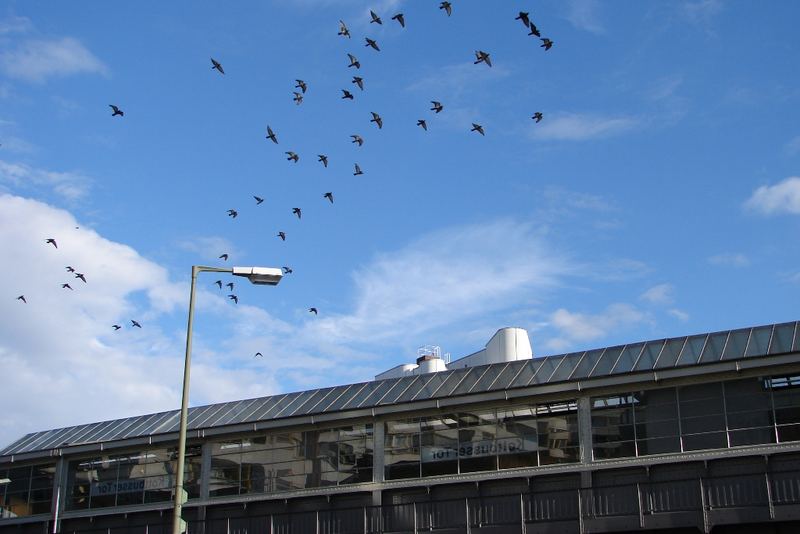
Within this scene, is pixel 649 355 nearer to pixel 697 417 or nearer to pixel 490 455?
pixel 697 417

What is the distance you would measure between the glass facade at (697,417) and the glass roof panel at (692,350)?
3.85ft

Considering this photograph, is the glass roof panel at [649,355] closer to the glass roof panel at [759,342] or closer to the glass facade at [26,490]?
the glass roof panel at [759,342]

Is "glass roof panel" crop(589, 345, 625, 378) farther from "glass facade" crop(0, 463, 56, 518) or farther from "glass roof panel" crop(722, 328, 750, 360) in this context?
"glass facade" crop(0, 463, 56, 518)

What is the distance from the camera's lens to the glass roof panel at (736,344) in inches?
1469

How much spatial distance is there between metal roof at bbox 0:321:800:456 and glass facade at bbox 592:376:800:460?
105 centimetres

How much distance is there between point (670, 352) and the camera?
128 feet

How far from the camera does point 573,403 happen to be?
3894 centimetres

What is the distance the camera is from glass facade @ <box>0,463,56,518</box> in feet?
162

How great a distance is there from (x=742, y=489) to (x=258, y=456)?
65.4ft

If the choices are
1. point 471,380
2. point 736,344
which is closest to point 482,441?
point 471,380

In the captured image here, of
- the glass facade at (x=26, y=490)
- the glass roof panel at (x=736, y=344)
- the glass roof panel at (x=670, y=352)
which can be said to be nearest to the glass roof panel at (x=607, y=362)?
the glass roof panel at (x=670, y=352)

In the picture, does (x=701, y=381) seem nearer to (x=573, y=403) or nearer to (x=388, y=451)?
(x=573, y=403)

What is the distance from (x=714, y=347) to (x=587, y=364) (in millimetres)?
4742

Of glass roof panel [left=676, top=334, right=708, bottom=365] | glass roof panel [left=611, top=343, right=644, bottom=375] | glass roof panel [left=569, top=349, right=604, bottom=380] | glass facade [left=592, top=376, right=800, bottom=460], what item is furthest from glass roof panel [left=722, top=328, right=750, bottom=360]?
glass roof panel [left=569, top=349, right=604, bottom=380]
